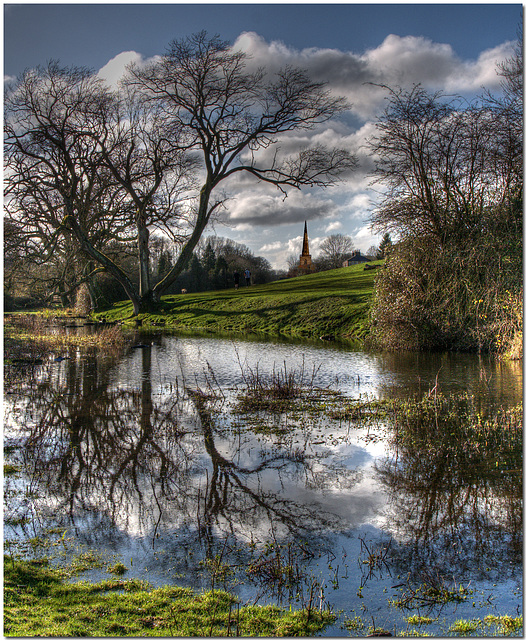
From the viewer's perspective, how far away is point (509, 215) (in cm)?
1559

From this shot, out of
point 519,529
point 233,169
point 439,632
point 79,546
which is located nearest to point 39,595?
point 79,546

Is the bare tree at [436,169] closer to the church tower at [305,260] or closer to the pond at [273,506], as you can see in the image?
the pond at [273,506]

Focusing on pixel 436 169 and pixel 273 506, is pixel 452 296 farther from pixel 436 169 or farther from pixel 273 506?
pixel 273 506

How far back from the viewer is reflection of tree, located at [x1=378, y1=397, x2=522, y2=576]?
429cm

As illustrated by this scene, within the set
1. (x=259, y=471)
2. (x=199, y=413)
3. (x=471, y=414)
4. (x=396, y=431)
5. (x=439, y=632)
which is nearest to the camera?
(x=439, y=632)

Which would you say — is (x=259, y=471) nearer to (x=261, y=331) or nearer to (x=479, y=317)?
(x=479, y=317)

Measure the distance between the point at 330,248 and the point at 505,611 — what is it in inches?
3713

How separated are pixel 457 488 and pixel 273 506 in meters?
2.07

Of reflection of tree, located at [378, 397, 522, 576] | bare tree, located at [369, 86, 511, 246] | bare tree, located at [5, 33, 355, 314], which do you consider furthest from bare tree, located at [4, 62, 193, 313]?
reflection of tree, located at [378, 397, 522, 576]

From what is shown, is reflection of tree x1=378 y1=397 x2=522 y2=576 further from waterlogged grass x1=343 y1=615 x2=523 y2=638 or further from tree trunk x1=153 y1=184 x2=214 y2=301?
tree trunk x1=153 y1=184 x2=214 y2=301

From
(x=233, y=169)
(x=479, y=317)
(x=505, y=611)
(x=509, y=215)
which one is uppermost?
(x=233, y=169)

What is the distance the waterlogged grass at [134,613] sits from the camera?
10.6 ft

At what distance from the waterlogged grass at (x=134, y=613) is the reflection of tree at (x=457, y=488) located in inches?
→ 55.5

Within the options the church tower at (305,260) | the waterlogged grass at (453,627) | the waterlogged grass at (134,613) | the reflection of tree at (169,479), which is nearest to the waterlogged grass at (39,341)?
the reflection of tree at (169,479)
